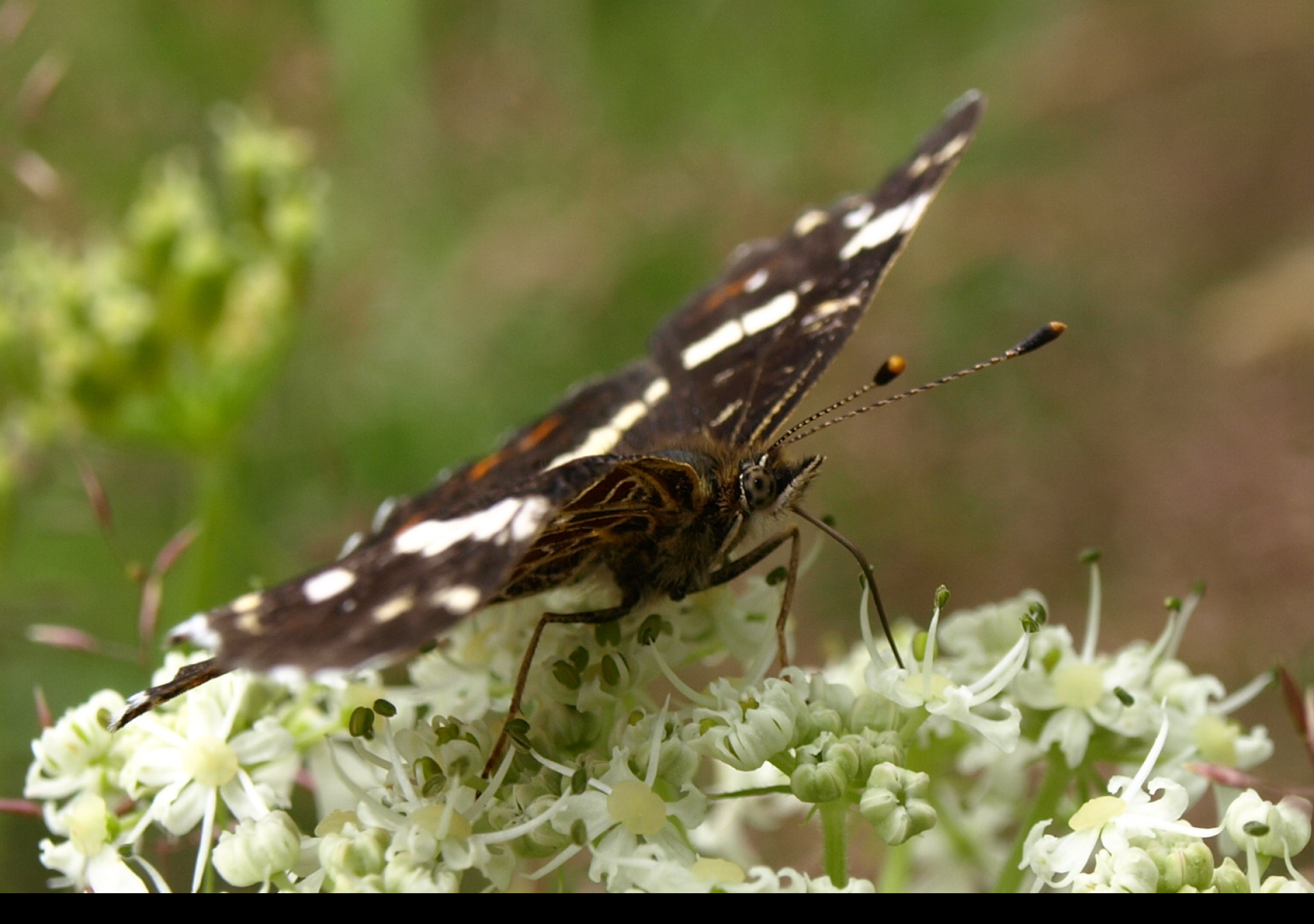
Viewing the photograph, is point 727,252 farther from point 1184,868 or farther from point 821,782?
point 1184,868

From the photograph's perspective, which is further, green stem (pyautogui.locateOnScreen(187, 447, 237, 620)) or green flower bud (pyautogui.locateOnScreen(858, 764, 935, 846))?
green stem (pyautogui.locateOnScreen(187, 447, 237, 620))

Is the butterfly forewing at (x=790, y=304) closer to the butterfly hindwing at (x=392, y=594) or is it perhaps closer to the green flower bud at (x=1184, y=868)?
the butterfly hindwing at (x=392, y=594)

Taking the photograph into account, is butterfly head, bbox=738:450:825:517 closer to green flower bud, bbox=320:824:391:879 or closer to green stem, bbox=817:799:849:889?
green stem, bbox=817:799:849:889

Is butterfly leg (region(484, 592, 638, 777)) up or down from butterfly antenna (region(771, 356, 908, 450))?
down

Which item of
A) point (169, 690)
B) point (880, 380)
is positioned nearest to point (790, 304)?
point (880, 380)

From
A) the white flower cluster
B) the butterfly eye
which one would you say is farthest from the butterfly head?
the white flower cluster

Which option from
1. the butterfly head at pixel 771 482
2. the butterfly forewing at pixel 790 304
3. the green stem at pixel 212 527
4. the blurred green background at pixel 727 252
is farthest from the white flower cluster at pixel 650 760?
the blurred green background at pixel 727 252

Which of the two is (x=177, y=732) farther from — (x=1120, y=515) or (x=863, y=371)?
(x=1120, y=515)
